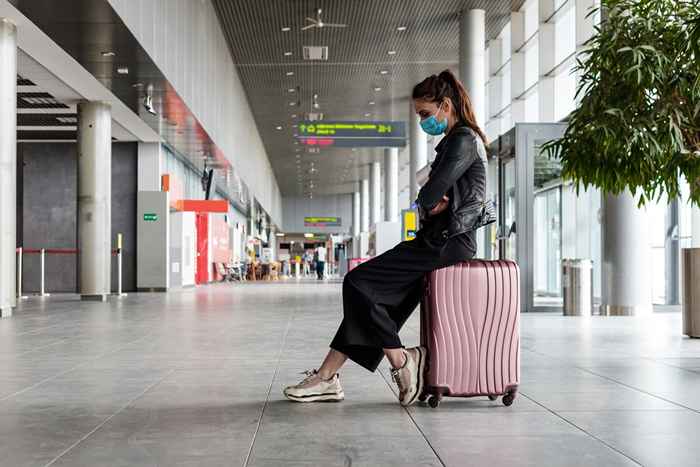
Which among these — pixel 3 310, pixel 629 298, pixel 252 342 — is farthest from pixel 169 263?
pixel 252 342

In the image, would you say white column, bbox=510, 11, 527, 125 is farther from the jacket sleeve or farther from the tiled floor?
the jacket sleeve

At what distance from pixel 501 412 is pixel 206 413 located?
1.37 metres

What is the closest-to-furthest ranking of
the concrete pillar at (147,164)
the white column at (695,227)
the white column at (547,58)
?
1. the white column at (695,227)
2. the white column at (547,58)
3. the concrete pillar at (147,164)

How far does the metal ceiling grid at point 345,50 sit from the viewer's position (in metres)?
19.7

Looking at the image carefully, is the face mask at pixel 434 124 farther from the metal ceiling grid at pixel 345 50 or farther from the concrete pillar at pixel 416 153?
the concrete pillar at pixel 416 153

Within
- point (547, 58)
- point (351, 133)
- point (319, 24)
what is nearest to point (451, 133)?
point (547, 58)

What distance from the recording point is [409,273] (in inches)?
158

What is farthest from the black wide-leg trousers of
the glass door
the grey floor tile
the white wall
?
the glass door

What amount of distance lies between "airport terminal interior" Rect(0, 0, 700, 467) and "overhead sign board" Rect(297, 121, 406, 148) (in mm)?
82

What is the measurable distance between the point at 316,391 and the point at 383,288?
0.62 metres

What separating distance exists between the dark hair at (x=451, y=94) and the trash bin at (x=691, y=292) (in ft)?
15.9

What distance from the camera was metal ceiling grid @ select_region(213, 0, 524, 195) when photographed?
64.5ft

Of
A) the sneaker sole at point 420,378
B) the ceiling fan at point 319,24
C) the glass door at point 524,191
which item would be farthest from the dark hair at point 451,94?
the ceiling fan at point 319,24

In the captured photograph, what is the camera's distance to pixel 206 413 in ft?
12.3
